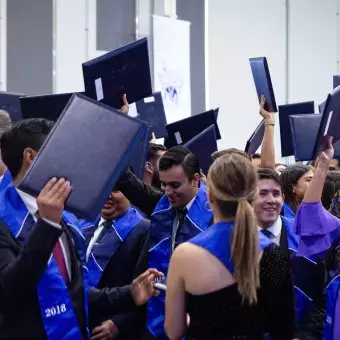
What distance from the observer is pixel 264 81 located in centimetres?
487

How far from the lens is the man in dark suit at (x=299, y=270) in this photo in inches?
139

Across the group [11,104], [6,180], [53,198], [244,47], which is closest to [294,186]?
[6,180]

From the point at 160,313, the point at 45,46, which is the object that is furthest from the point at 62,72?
the point at 160,313

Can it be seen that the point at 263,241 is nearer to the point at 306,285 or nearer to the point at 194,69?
the point at 306,285

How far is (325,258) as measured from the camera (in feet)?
11.6

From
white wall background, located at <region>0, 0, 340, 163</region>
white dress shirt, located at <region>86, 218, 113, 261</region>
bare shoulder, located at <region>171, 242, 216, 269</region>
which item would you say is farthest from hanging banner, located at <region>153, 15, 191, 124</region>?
bare shoulder, located at <region>171, 242, 216, 269</region>

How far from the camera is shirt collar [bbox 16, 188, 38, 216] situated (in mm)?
2561

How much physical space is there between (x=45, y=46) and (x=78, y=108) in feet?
18.8

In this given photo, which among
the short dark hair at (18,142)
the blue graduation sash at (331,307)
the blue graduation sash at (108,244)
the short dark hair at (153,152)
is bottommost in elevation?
the blue graduation sash at (331,307)

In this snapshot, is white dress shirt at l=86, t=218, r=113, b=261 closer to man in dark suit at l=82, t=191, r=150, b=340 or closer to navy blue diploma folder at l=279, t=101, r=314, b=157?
man in dark suit at l=82, t=191, r=150, b=340

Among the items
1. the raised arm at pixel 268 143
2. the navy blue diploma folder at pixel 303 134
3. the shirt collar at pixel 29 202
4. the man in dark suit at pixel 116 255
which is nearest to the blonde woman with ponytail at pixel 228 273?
the shirt collar at pixel 29 202

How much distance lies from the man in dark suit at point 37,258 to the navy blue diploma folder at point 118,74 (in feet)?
4.16

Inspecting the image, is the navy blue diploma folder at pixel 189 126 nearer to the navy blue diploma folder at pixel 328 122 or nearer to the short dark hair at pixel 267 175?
the short dark hair at pixel 267 175

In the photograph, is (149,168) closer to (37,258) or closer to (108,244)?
(108,244)
